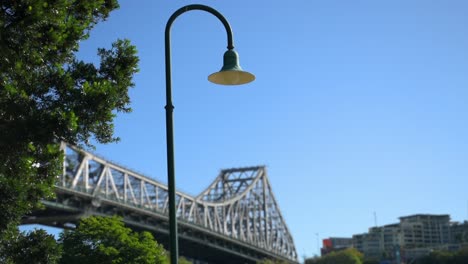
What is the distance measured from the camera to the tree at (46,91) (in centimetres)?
1485

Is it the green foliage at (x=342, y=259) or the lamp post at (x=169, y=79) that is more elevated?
the green foliage at (x=342, y=259)

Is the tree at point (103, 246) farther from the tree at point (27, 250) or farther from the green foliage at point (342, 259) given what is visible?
the green foliage at point (342, 259)

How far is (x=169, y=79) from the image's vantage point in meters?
14.0

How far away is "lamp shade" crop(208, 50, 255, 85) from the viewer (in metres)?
14.3

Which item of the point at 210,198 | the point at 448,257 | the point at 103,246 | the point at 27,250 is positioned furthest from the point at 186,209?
the point at 27,250

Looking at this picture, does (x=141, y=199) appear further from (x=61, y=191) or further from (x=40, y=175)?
(x=40, y=175)

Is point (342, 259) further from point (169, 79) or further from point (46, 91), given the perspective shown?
point (169, 79)

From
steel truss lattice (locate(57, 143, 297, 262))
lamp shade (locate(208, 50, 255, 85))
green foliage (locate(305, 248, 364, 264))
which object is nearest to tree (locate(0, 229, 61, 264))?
lamp shade (locate(208, 50, 255, 85))

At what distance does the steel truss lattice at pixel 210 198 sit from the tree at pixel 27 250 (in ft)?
175

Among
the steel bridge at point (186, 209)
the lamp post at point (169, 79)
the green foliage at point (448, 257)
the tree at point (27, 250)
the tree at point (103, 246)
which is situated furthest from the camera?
the green foliage at point (448, 257)

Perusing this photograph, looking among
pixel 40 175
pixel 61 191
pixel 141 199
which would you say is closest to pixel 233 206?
pixel 141 199

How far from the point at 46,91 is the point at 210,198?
163435 millimetres

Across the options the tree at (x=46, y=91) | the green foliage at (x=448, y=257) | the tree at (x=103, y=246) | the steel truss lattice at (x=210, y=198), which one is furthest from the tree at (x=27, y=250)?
the green foliage at (x=448, y=257)

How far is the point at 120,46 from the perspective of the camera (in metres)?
17.4
